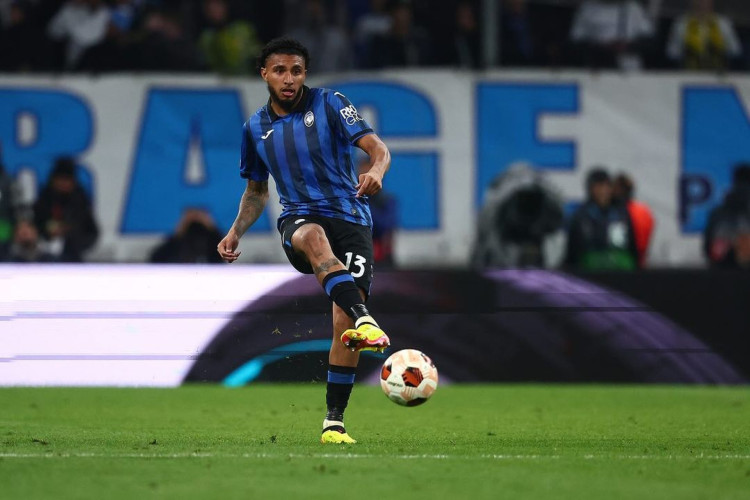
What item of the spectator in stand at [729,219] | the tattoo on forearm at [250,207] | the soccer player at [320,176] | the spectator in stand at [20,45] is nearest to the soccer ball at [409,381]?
the soccer player at [320,176]

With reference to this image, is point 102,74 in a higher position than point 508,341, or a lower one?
higher

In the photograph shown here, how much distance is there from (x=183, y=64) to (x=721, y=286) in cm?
648

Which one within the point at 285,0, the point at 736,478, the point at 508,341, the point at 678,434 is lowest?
the point at 508,341

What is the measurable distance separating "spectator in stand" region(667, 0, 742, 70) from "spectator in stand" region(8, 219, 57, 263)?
757 centimetres

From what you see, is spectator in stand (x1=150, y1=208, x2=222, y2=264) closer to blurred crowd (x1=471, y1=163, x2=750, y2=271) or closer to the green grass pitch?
the green grass pitch

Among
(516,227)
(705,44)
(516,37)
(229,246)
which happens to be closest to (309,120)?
(229,246)

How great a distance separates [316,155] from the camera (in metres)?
7.92

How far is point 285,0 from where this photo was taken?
1703 cm

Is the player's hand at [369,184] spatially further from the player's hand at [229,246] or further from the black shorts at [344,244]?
the player's hand at [229,246]

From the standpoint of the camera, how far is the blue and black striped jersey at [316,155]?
26.0 feet

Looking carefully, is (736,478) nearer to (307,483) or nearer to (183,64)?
(307,483)

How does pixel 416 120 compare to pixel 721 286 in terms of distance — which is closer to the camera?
pixel 721 286

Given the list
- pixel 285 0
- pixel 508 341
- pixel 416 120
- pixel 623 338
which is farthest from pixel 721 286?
pixel 285 0

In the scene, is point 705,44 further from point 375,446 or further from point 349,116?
point 375,446
